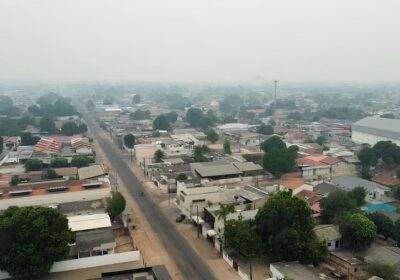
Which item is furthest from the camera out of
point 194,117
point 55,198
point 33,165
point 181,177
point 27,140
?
point 194,117

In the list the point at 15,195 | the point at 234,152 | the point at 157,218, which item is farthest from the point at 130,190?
the point at 234,152

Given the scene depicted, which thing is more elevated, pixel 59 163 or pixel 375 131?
pixel 375 131

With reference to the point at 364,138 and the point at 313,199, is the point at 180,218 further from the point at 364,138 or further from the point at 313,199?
the point at 364,138

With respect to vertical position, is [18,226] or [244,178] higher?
[18,226]

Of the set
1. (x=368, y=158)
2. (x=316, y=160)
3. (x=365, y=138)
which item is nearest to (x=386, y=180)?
(x=368, y=158)

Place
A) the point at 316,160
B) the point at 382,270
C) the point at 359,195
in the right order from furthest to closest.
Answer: the point at 316,160 → the point at 359,195 → the point at 382,270

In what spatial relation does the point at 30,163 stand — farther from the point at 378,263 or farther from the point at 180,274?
the point at 378,263

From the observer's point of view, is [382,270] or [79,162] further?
[79,162]

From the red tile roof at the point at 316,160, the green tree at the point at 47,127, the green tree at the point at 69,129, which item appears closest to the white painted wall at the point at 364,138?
the red tile roof at the point at 316,160
